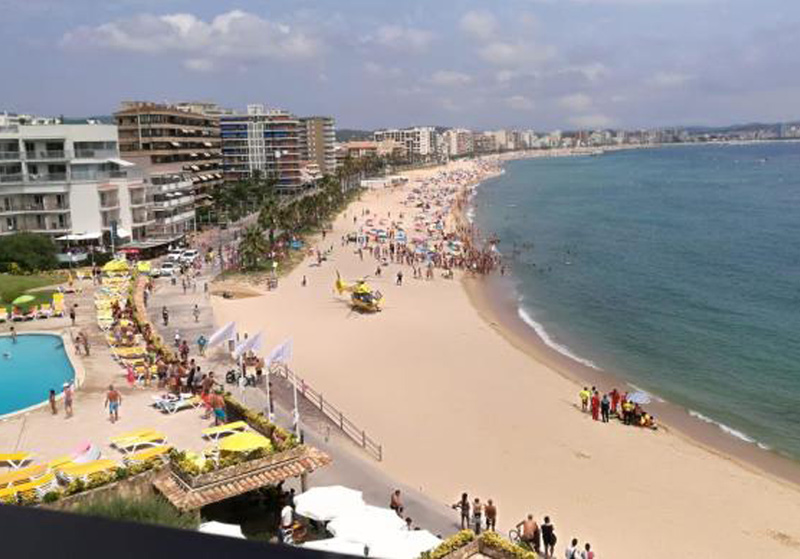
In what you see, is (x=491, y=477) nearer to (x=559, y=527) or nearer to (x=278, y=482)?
(x=559, y=527)

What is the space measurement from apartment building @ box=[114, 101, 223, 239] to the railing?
34.7 metres

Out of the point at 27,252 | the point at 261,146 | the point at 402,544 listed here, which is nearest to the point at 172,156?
the point at 27,252

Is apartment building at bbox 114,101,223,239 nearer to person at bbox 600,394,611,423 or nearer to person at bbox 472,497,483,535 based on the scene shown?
person at bbox 600,394,611,423

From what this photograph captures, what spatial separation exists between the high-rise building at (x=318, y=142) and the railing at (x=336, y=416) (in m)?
122

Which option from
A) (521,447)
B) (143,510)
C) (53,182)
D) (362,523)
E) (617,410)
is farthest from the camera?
(53,182)

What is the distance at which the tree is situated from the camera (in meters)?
44.6

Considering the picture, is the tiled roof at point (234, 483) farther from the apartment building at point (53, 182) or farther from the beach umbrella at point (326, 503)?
the apartment building at point (53, 182)

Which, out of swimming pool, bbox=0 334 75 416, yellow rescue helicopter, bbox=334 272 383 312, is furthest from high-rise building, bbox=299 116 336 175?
swimming pool, bbox=0 334 75 416

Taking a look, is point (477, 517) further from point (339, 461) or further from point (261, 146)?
point (261, 146)

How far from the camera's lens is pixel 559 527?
16953 mm

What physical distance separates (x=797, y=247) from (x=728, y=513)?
170 ft

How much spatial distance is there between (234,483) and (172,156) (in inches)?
2623

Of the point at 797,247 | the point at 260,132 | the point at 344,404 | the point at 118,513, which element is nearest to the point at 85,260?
the point at 344,404

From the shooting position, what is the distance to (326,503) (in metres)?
13.9
